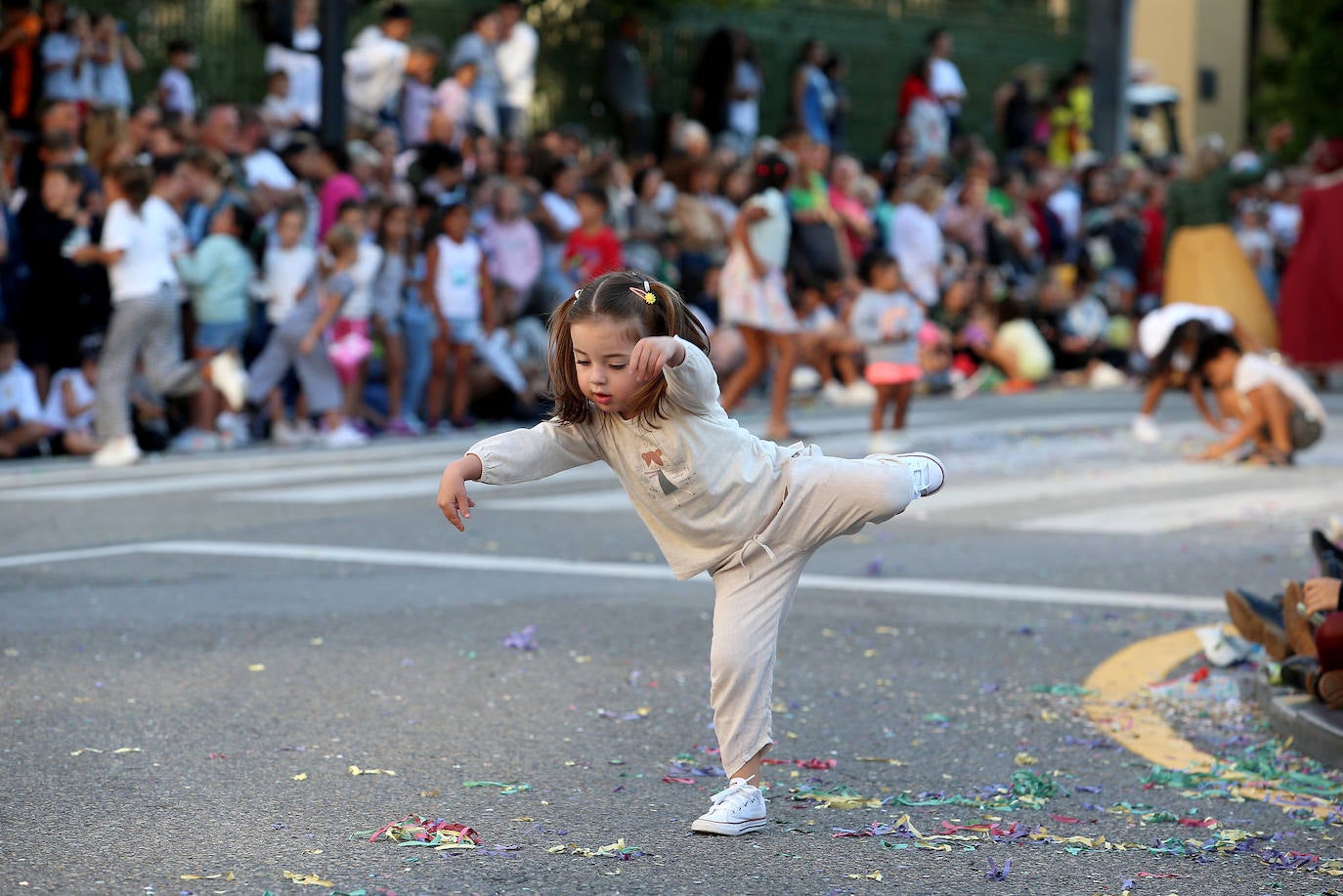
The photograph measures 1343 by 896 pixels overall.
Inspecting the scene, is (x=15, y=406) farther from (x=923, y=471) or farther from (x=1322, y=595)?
(x=1322, y=595)

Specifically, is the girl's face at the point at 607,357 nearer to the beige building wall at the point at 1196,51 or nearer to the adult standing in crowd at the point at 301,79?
the adult standing in crowd at the point at 301,79

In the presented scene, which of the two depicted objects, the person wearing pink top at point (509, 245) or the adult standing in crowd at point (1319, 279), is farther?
the person wearing pink top at point (509, 245)

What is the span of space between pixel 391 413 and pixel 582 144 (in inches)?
186

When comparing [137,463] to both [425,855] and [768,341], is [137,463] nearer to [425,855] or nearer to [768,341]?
[768,341]

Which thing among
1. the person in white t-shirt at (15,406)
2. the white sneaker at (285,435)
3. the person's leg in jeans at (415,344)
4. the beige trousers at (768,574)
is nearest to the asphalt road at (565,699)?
the beige trousers at (768,574)

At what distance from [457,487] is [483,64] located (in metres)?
14.4

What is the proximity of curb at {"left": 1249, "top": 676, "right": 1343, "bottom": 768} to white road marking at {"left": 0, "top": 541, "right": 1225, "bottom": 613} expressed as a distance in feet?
5.94

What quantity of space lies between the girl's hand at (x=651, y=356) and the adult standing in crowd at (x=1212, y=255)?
44.7 feet

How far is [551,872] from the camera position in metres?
3.88

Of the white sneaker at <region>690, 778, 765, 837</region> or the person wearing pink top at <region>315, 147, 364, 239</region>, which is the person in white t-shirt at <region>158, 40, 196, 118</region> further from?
the white sneaker at <region>690, 778, 765, 837</region>

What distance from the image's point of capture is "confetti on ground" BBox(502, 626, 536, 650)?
6.22 meters

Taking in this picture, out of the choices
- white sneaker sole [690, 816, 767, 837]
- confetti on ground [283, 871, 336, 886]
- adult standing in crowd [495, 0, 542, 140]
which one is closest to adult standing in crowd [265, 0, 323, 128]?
adult standing in crowd [495, 0, 542, 140]

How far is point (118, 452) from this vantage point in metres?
11.9

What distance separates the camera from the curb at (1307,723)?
4.88 meters
